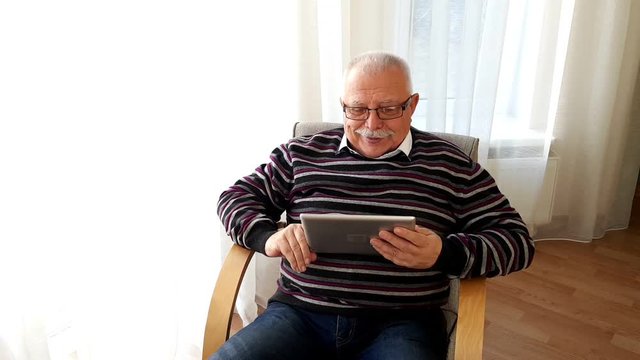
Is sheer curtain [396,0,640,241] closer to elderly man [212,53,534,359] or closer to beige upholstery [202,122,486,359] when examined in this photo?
elderly man [212,53,534,359]

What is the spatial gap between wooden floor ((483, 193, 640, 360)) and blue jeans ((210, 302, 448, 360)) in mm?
803

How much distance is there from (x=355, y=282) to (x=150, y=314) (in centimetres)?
77

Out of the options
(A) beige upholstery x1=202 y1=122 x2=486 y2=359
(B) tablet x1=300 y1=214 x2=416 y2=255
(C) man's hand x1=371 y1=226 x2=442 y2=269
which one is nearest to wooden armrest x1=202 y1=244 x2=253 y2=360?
(A) beige upholstery x1=202 y1=122 x2=486 y2=359

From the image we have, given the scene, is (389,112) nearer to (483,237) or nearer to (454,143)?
(454,143)

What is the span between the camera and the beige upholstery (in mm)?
1065

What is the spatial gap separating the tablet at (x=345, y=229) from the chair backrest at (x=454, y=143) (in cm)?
34

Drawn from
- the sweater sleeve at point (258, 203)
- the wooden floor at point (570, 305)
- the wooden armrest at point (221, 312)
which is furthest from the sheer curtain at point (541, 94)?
the wooden armrest at point (221, 312)

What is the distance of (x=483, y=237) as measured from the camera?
1.25 m

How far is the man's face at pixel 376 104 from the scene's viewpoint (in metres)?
1.34

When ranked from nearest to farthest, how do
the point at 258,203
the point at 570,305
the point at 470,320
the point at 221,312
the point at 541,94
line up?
1. the point at 470,320
2. the point at 221,312
3. the point at 258,203
4. the point at 570,305
5. the point at 541,94

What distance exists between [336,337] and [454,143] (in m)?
0.68

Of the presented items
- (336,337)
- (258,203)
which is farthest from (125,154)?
(336,337)

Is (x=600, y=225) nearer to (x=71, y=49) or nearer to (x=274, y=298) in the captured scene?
(x=274, y=298)

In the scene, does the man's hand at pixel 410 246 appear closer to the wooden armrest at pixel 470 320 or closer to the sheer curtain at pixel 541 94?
the wooden armrest at pixel 470 320
